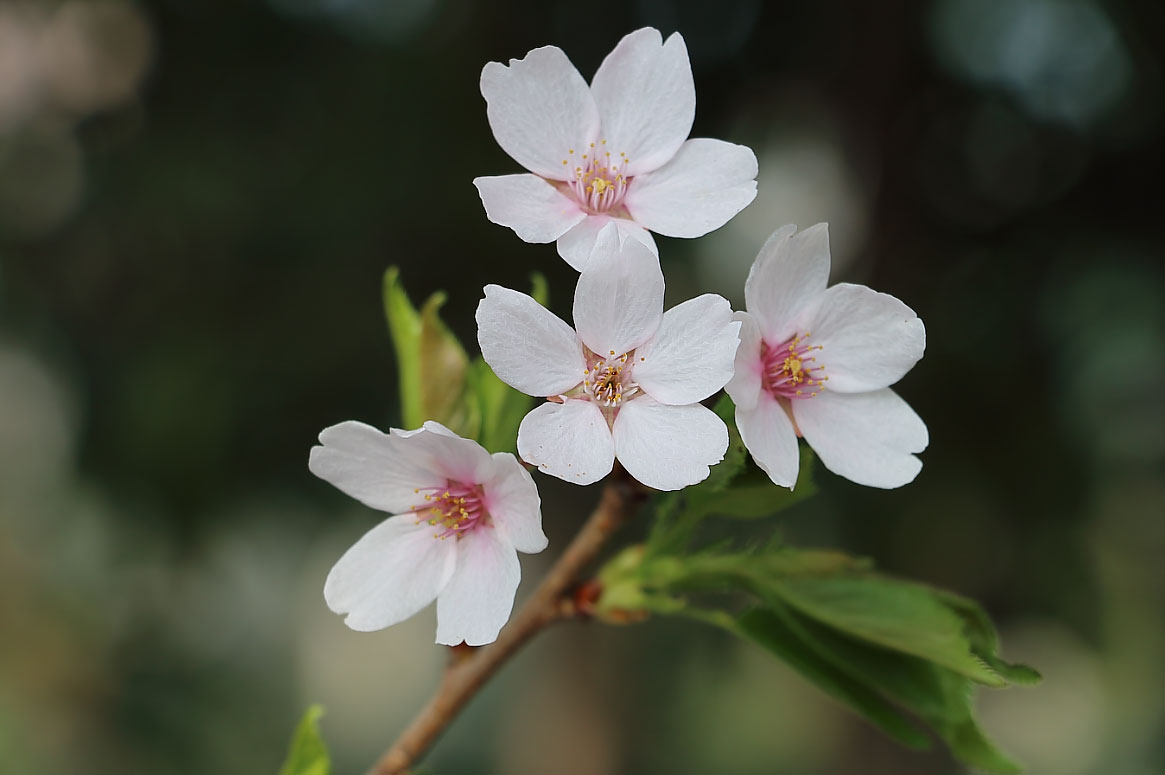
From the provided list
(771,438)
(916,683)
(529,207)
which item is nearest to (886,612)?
(916,683)

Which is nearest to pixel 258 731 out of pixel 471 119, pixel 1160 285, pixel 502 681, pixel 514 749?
pixel 514 749

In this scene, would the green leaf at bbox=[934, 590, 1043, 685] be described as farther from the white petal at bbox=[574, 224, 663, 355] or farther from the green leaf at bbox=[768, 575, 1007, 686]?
the white petal at bbox=[574, 224, 663, 355]

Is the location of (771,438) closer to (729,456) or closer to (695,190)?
(729,456)

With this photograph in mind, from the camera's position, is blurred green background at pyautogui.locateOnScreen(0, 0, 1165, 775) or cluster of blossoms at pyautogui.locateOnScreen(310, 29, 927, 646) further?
blurred green background at pyautogui.locateOnScreen(0, 0, 1165, 775)

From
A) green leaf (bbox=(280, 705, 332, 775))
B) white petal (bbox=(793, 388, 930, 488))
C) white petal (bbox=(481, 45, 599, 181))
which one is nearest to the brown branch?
green leaf (bbox=(280, 705, 332, 775))

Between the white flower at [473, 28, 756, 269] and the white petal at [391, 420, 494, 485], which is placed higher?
the white flower at [473, 28, 756, 269]
